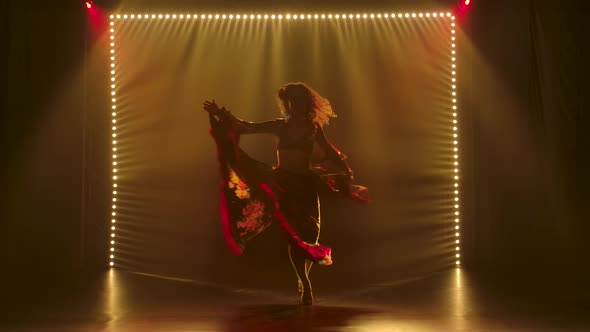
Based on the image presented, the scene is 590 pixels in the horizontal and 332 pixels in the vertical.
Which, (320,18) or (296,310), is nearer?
(296,310)

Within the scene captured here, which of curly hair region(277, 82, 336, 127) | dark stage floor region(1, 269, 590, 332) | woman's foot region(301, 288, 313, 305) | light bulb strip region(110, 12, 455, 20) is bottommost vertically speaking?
dark stage floor region(1, 269, 590, 332)

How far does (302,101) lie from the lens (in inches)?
174

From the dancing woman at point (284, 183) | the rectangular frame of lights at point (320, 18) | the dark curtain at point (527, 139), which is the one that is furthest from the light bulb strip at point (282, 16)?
the dancing woman at point (284, 183)

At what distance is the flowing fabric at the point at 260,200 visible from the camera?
431 centimetres

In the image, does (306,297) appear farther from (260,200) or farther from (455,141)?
(455,141)

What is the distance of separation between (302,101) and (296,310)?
1338mm

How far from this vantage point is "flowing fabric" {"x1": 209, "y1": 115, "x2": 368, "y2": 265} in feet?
14.1

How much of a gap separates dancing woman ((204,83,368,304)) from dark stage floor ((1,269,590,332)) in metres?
0.39

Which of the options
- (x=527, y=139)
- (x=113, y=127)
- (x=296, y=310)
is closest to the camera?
(x=296, y=310)

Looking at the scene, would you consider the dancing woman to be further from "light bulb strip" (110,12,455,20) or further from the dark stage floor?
"light bulb strip" (110,12,455,20)

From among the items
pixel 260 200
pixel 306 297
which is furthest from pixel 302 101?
pixel 306 297

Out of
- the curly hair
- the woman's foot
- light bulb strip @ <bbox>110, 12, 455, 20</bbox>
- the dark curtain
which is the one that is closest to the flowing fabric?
the woman's foot

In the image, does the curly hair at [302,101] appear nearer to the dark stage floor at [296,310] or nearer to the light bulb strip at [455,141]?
the dark stage floor at [296,310]

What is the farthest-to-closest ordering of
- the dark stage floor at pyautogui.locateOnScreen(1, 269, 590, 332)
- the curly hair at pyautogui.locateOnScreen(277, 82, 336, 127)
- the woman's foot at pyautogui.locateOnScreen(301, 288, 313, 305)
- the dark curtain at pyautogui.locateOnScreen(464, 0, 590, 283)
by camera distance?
the dark curtain at pyautogui.locateOnScreen(464, 0, 590, 283) → the curly hair at pyautogui.locateOnScreen(277, 82, 336, 127) → the woman's foot at pyautogui.locateOnScreen(301, 288, 313, 305) → the dark stage floor at pyautogui.locateOnScreen(1, 269, 590, 332)
